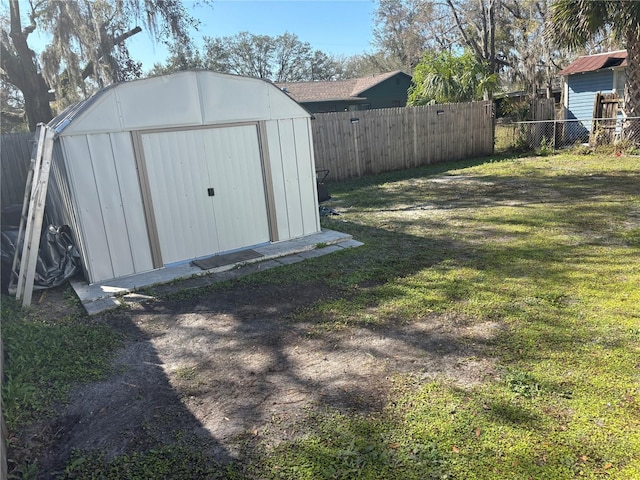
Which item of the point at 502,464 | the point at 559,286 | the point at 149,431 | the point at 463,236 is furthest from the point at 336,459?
the point at 463,236

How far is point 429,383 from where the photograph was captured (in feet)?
9.95

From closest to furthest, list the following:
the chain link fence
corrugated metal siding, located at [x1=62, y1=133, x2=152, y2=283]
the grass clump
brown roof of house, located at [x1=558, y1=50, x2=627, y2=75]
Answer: the grass clump, corrugated metal siding, located at [x1=62, y1=133, x2=152, y2=283], the chain link fence, brown roof of house, located at [x1=558, y1=50, x2=627, y2=75]

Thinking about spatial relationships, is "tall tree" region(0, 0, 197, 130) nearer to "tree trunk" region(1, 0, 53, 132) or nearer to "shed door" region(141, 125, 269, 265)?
"tree trunk" region(1, 0, 53, 132)

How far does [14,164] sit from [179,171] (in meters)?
5.45

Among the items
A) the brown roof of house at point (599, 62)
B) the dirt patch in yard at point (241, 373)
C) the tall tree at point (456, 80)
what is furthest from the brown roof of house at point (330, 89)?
the dirt patch in yard at point (241, 373)

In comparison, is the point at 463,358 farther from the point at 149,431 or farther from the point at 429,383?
the point at 149,431

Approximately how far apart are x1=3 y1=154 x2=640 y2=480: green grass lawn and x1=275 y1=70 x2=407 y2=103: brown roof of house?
58.2 feet

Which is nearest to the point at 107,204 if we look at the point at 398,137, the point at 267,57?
the point at 398,137

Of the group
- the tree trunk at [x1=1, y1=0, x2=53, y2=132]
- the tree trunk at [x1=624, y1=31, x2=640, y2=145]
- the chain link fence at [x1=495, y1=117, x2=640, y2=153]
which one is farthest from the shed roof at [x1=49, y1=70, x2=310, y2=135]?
the tree trunk at [x1=624, y1=31, x2=640, y2=145]

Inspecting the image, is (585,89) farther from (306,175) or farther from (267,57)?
(267,57)

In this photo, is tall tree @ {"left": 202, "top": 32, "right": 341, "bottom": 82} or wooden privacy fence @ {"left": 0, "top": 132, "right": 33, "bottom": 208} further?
tall tree @ {"left": 202, "top": 32, "right": 341, "bottom": 82}

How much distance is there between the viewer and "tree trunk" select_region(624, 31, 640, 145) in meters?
12.3

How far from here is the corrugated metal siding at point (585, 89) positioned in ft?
50.3

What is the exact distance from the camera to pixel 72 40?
13375 mm
